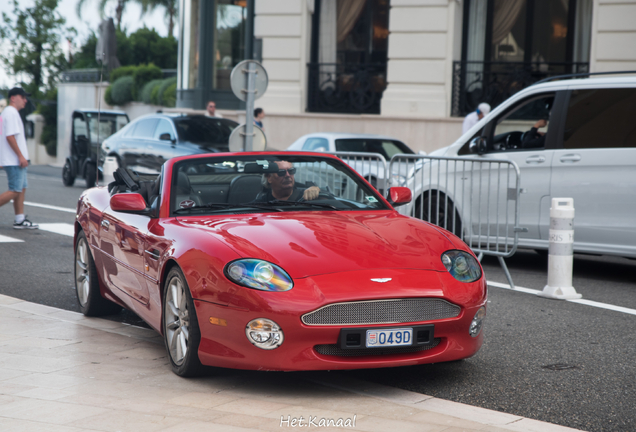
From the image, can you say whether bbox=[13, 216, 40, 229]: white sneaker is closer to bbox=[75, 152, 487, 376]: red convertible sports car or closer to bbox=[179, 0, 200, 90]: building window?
bbox=[75, 152, 487, 376]: red convertible sports car

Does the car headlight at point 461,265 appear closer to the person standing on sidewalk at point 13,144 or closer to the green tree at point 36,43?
the person standing on sidewalk at point 13,144

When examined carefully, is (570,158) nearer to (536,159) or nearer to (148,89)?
(536,159)

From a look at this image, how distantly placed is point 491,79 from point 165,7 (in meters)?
41.6

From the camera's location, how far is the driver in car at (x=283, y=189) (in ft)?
18.3

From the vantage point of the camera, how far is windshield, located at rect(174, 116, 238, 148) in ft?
54.7

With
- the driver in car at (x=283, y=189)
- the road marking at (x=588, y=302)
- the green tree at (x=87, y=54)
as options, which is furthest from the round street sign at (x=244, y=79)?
the green tree at (x=87, y=54)

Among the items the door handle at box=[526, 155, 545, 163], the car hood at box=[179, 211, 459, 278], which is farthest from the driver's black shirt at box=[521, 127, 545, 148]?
the car hood at box=[179, 211, 459, 278]

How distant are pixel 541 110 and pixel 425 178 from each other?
1501mm

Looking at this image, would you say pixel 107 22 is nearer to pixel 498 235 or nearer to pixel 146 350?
pixel 146 350

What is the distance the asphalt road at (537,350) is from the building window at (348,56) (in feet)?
39.6

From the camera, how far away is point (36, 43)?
1769 inches

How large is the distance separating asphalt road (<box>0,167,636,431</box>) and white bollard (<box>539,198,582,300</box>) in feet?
0.61

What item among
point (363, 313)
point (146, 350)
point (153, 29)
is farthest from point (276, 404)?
point (153, 29)

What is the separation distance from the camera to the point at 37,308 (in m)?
6.78
